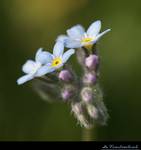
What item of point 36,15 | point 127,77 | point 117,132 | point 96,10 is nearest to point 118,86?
point 127,77

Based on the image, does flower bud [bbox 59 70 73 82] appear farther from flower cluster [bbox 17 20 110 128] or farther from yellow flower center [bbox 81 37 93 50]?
yellow flower center [bbox 81 37 93 50]

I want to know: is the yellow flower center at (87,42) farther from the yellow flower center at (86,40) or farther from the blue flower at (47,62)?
the blue flower at (47,62)

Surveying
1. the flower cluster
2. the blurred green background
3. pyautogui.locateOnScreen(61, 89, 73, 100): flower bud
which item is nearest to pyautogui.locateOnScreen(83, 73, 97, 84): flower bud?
the flower cluster

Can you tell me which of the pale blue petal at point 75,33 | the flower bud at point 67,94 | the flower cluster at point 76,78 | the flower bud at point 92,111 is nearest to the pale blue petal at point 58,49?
the flower cluster at point 76,78

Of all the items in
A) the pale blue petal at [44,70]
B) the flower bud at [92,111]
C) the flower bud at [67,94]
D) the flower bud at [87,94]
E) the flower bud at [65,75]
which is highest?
the pale blue petal at [44,70]

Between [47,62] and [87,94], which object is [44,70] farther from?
[87,94]

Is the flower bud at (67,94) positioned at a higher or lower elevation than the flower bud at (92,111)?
higher

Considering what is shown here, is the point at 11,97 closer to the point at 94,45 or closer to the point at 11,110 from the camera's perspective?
the point at 11,110
